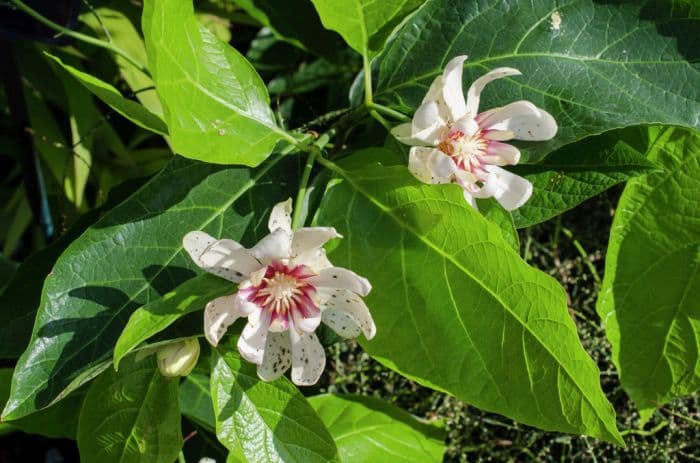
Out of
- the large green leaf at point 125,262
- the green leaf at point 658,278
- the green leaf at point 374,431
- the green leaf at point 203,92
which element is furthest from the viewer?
the green leaf at point 374,431

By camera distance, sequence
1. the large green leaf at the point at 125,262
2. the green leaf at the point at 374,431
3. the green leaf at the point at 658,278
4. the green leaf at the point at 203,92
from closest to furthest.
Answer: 1. the green leaf at the point at 203,92
2. the large green leaf at the point at 125,262
3. the green leaf at the point at 658,278
4. the green leaf at the point at 374,431

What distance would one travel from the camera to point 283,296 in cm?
68

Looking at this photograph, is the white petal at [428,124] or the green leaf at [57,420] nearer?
the white petal at [428,124]

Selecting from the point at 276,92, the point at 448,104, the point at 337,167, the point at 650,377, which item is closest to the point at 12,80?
the point at 276,92

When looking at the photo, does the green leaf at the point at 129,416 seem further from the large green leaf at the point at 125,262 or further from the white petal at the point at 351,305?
the white petal at the point at 351,305

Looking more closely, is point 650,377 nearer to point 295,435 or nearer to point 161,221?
point 295,435

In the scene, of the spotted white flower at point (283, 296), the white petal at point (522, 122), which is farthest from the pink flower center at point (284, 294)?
the white petal at point (522, 122)

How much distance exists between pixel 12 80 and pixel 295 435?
0.54m

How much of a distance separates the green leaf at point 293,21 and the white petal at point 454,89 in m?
0.38

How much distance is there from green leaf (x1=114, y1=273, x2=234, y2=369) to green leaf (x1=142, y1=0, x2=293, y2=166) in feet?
0.33

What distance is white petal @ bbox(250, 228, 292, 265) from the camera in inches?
25.1

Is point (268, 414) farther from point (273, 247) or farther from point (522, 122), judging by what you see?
point (522, 122)

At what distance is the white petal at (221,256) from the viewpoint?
639 mm

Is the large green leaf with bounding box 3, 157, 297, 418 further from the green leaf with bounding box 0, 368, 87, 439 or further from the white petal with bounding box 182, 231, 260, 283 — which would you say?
the green leaf with bounding box 0, 368, 87, 439
